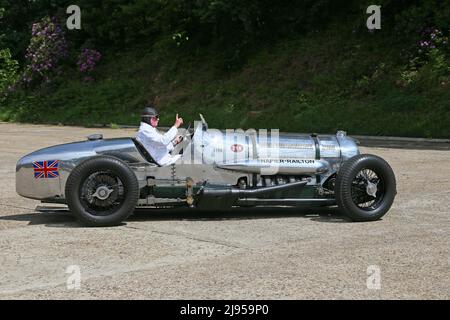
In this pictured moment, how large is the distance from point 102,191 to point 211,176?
1301mm

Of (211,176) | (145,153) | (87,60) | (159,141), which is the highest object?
(87,60)

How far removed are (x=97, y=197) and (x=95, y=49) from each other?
27995 mm

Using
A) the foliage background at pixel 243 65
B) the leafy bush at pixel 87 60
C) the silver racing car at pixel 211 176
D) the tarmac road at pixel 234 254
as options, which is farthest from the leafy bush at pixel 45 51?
the silver racing car at pixel 211 176

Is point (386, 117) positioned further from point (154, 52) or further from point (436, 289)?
point (436, 289)

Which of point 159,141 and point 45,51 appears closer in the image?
point 159,141

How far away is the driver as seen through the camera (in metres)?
8.48

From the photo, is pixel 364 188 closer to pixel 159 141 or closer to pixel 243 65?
pixel 159 141

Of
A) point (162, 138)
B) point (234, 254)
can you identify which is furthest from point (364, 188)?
point (162, 138)

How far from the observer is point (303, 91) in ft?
85.2

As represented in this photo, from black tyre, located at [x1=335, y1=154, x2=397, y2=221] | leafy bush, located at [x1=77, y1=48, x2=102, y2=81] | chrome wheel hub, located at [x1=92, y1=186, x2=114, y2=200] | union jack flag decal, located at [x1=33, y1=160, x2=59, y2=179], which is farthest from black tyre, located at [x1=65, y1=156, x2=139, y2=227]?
leafy bush, located at [x1=77, y1=48, x2=102, y2=81]

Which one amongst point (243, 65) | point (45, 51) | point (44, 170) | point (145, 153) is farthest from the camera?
point (45, 51)

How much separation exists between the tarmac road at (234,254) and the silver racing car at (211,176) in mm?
254

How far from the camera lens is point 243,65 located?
97.1 feet

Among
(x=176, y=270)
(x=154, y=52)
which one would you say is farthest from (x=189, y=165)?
(x=154, y=52)
